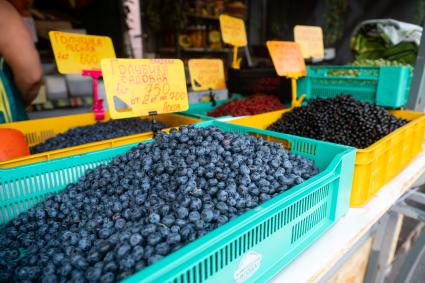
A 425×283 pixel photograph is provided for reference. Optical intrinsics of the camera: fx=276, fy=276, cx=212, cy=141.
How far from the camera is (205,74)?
1.88 metres

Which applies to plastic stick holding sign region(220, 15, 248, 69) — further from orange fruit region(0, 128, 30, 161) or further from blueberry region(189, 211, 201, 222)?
blueberry region(189, 211, 201, 222)

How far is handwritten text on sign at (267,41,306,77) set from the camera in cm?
161

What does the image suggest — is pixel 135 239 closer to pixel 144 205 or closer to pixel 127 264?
pixel 127 264

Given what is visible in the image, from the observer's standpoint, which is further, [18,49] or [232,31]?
[232,31]

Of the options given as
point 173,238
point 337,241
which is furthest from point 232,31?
point 173,238

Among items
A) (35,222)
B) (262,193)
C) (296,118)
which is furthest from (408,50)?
(35,222)

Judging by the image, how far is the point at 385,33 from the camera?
233cm

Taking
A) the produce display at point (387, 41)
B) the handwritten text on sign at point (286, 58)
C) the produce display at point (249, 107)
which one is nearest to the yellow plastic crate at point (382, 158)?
the produce display at point (249, 107)

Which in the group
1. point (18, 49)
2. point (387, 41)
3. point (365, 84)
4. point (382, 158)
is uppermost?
point (18, 49)

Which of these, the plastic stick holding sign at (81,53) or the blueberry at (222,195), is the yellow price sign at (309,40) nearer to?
the plastic stick holding sign at (81,53)

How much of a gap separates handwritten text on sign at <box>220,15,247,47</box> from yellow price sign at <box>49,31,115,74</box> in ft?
2.76

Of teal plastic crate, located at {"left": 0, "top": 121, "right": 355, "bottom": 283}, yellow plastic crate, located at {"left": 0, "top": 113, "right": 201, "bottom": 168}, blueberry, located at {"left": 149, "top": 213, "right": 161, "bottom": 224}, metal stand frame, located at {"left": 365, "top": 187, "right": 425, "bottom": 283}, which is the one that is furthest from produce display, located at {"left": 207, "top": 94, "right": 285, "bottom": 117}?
blueberry, located at {"left": 149, "top": 213, "right": 161, "bottom": 224}

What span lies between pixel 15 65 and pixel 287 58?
156 centimetres

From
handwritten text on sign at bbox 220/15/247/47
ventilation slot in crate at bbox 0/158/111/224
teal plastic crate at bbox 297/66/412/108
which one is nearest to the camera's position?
ventilation slot in crate at bbox 0/158/111/224
